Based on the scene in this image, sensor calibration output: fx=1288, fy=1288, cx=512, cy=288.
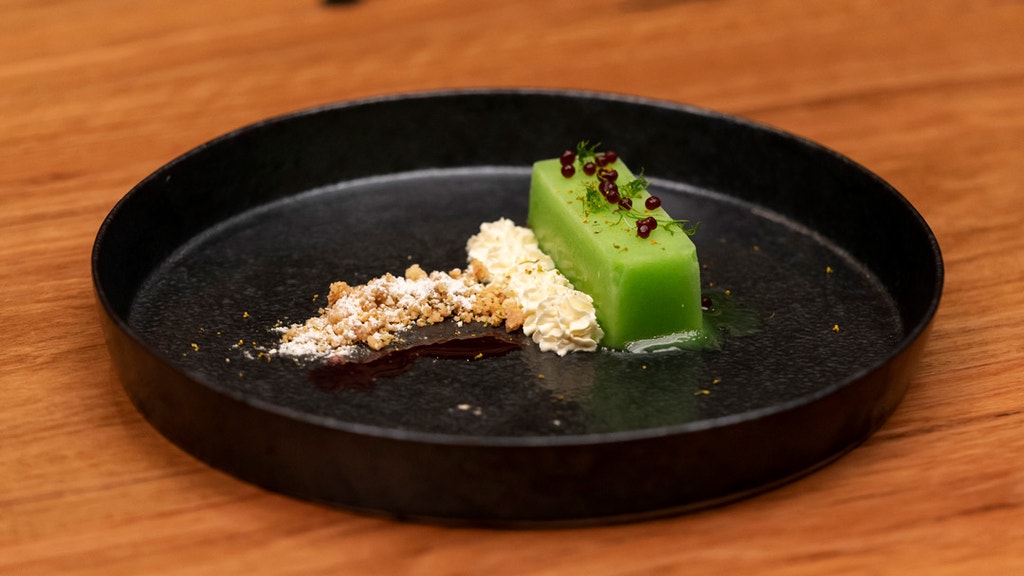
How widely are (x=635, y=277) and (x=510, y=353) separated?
11.0 inches

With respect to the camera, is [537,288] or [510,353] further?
[537,288]

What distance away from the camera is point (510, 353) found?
8.05 feet

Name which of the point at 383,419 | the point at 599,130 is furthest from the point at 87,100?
the point at 383,419

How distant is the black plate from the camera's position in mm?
1988

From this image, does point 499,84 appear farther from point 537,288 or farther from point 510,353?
point 510,353

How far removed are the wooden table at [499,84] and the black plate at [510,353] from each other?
0.27 ft

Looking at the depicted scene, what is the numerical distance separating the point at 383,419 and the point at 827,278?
109 cm

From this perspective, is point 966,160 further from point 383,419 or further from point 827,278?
point 383,419

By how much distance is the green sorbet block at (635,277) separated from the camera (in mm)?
2465

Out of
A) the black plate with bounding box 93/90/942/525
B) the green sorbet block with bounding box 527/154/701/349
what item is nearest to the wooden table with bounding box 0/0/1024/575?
the black plate with bounding box 93/90/942/525

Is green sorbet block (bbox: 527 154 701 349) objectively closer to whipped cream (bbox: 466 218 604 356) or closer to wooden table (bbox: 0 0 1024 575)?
whipped cream (bbox: 466 218 604 356)

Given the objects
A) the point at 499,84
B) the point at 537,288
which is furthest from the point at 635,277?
the point at 499,84

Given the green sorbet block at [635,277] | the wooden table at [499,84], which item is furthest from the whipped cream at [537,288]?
the wooden table at [499,84]

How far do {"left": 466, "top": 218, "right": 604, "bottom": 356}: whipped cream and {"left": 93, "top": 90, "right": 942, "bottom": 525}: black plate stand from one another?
0.15ft
